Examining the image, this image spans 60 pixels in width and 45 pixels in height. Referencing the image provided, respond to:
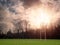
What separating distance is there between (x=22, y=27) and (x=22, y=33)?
0.13 metres

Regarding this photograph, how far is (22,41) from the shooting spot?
669 cm

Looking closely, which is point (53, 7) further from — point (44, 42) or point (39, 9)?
point (44, 42)

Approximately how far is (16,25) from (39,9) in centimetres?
60

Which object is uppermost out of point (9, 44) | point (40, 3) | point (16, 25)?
point (40, 3)

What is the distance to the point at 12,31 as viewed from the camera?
6.70 meters

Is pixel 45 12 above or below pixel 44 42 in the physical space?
above

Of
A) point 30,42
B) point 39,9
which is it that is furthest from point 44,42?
point 39,9

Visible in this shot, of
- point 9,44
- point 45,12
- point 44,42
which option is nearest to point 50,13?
point 45,12

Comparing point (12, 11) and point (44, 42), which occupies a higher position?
point (12, 11)

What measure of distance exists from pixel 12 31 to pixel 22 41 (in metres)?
0.30

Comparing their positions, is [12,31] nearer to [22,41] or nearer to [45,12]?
[22,41]

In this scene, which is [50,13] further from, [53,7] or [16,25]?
[16,25]

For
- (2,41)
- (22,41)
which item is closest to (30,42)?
(22,41)

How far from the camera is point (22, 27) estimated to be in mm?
6719
